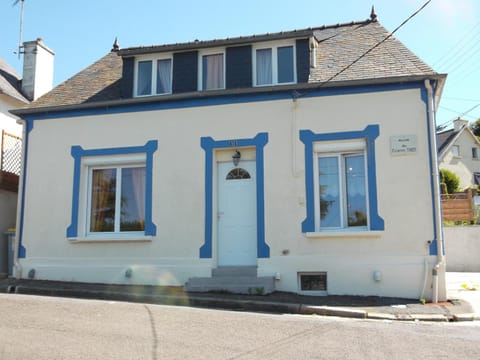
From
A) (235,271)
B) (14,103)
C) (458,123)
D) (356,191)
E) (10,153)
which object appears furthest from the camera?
(458,123)

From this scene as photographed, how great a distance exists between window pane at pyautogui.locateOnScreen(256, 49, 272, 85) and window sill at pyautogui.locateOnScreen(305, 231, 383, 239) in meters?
3.60

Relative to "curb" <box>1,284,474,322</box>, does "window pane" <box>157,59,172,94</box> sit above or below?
above

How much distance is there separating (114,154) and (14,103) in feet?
19.2

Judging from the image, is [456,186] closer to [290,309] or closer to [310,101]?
[310,101]

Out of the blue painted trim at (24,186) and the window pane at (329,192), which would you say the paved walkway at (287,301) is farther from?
the window pane at (329,192)

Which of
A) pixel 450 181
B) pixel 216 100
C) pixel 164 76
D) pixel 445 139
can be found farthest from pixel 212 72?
pixel 445 139

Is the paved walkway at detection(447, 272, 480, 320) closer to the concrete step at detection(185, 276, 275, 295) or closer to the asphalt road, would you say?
the asphalt road

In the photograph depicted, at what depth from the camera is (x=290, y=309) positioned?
877 centimetres

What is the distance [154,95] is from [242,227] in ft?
12.2

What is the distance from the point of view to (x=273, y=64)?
38.3 feet

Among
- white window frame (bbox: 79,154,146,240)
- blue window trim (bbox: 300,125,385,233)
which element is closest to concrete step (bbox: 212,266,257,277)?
blue window trim (bbox: 300,125,385,233)

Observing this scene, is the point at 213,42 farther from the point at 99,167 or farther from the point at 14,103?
the point at 14,103

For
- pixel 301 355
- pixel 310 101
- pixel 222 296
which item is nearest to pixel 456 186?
pixel 310 101

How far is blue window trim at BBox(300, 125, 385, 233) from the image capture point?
10203 millimetres
